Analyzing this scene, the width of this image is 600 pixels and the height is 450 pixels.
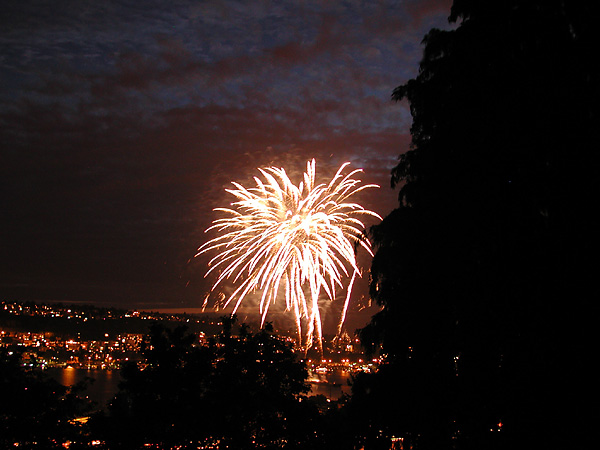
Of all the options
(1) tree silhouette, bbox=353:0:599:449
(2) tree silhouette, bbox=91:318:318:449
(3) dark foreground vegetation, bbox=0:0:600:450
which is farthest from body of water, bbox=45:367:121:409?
(1) tree silhouette, bbox=353:0:599:449

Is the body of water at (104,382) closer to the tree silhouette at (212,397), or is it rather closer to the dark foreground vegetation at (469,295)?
the tree silhouette at (212,397)

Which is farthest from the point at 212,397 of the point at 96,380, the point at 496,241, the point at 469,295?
the point at 96,380

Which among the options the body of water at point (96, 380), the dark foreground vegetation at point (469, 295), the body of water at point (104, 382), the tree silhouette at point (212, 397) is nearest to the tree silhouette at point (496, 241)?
the dark foreground vegetation at point (469, 295)

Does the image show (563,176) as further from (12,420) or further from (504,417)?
(12,420)

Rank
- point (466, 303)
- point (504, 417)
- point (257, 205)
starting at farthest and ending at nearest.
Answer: point (257, 205) < point (466, 303) < point (504, 417)

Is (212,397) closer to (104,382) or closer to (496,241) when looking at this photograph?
(496,241)

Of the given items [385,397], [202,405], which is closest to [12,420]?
[202,405]
